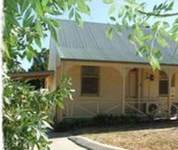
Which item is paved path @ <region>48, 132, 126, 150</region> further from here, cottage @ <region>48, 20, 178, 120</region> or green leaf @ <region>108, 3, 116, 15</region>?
green leaf @ <region>108, 3, 116, 15</region>

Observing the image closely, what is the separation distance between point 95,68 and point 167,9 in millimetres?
18405

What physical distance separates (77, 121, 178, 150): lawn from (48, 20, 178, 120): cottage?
2792 millimetres

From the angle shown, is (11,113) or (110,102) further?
(110,102)

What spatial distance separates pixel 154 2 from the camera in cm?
238

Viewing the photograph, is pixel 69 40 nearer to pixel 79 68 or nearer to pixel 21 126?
pixel 79 68

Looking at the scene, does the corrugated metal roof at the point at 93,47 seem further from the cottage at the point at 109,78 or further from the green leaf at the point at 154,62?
the green leaf at the point at 154,62

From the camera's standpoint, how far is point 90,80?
20.4 metres

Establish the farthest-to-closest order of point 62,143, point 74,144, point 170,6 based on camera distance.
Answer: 1. point 62,143
2. point 74,144
3. point 170,6

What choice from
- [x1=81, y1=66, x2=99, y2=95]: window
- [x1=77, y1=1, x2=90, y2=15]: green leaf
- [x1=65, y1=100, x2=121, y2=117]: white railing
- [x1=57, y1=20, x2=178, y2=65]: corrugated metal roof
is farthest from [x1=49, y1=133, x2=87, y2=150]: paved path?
[x1=77, y1=1, x2=90, y2=15]: green leaf

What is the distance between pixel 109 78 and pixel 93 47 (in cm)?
192

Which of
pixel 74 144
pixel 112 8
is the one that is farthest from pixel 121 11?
pixel 74 144

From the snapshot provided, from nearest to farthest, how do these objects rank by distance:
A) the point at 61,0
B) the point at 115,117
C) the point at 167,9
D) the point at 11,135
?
the point at 61,0 < the point at 167,9 < the point at 11,135 < the point at 115,117

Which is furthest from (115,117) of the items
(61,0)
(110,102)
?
(61,0)

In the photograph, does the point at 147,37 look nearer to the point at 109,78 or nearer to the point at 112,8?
the point at 112,8
